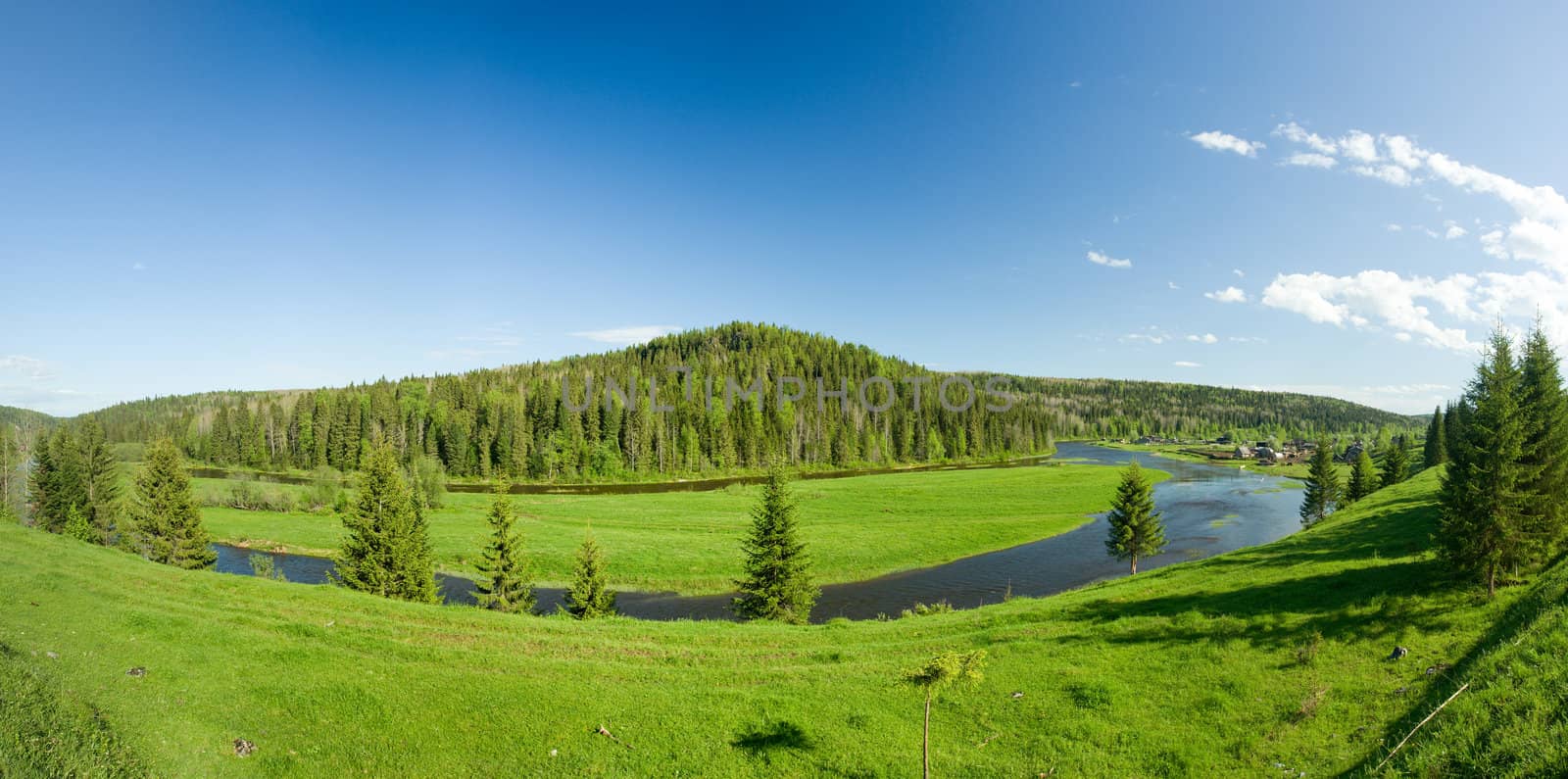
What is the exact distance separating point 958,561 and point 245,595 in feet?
154

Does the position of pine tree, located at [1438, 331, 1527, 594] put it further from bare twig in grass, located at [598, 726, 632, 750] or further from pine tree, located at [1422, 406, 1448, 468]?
pine tree, located at [1422, 406, 1448, 468]

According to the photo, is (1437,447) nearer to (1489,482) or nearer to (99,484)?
(1489,482)

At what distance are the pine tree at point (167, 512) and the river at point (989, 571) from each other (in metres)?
9.52

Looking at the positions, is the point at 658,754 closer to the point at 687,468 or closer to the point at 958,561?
the point at 958,561

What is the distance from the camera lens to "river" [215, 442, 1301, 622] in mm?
40469

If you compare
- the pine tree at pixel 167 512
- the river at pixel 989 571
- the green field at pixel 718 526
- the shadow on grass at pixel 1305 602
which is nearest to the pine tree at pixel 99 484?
the green field at pixel 718 526

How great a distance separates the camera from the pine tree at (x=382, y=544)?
3038cm

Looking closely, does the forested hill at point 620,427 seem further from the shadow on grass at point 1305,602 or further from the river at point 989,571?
the shadow on grass at point 1305,602

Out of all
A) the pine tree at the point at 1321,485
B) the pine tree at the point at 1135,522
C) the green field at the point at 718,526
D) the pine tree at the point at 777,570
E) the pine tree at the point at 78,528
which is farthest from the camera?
the pine tree at the point at 1321,485

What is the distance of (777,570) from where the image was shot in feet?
104

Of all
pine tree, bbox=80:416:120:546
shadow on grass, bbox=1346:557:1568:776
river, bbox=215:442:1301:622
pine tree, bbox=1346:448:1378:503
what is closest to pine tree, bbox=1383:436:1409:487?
pine tree, bbox=1346:448:1378:503

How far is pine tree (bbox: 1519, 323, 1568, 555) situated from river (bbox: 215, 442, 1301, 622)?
26205mm

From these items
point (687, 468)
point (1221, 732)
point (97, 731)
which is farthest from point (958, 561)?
point (687, 468)

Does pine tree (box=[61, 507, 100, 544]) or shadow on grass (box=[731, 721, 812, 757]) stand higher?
shadow on grass (box=[731, 721, 812, 757])
